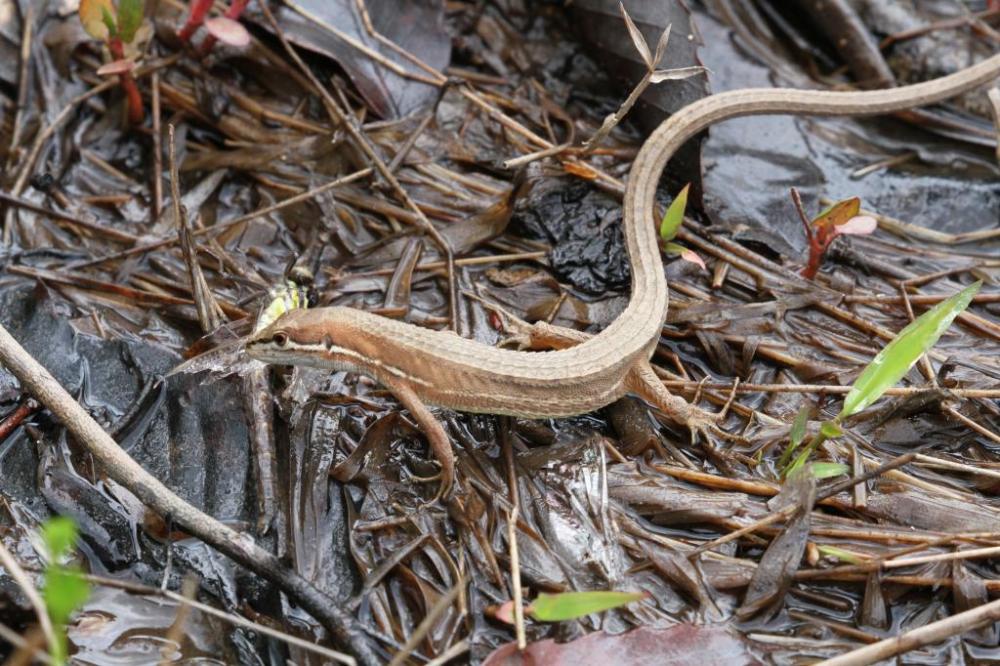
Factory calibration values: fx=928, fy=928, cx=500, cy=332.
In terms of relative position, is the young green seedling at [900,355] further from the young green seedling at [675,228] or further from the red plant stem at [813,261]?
the young green seedling at [675,228]

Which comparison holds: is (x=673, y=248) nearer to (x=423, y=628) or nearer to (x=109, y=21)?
(x=423, y=628)

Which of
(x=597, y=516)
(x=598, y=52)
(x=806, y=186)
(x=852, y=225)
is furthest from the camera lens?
(x=598, y=52)

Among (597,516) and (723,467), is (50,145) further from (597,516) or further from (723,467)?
(723,467)

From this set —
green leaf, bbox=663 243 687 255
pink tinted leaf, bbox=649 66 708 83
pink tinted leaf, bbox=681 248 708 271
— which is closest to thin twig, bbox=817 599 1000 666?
pink tinted leaf, bbox=681 248 708 271

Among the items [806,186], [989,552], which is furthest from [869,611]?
[806,186]

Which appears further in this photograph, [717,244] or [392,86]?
[392,86]

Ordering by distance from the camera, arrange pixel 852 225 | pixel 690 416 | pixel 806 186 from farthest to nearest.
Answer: pixel 806 186, pixel 852 225, pixel 690 416

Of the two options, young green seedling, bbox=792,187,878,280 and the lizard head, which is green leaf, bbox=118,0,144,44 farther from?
young green seedling, bbox=792,187,878,280
